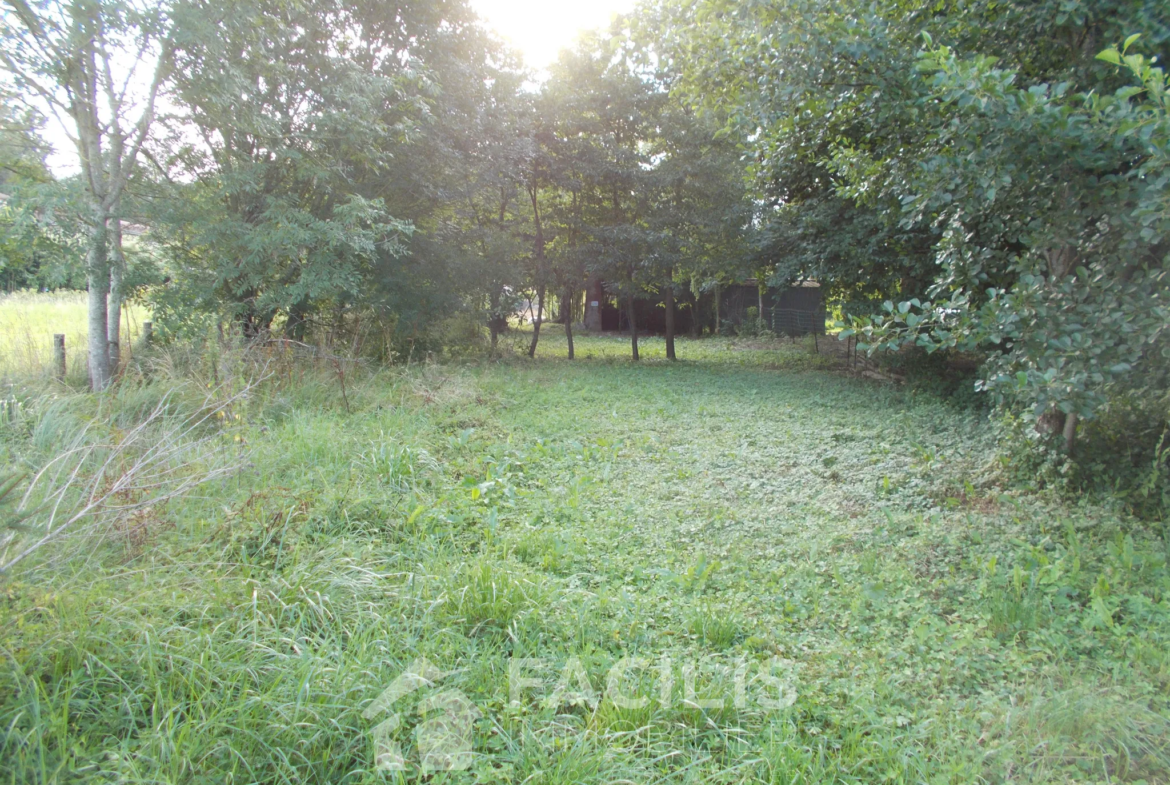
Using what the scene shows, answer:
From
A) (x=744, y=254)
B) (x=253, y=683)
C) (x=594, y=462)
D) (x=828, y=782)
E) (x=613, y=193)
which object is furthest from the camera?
(x=613, y=193)

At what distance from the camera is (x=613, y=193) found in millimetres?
14078

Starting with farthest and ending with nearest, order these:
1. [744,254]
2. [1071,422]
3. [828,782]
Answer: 1. [744,254]
2. [1071,422]
3. [828,782]

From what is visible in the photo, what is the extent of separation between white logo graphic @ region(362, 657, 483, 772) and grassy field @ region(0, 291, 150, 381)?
19.6 ft

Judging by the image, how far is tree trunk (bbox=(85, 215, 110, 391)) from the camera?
6375mm

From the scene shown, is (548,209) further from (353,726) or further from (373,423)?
(353,726)

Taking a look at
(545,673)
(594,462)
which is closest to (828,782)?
(545,673)

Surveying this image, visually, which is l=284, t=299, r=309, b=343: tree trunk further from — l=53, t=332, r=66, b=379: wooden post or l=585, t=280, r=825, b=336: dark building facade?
l=585, t=280, r=825, b=336: dark building facade

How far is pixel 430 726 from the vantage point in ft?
6.89

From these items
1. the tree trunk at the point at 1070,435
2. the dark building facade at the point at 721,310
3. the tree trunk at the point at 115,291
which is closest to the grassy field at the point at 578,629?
the tree trunk at the point at 1070,435

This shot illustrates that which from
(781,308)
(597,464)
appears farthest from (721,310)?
(597,464)

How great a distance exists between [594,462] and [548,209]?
10273mm

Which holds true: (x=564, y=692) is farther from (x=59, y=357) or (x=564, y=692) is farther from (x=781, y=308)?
(x=781, y=308)

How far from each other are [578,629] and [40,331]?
30.5 ft

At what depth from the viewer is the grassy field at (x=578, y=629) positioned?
2047 millimetres
